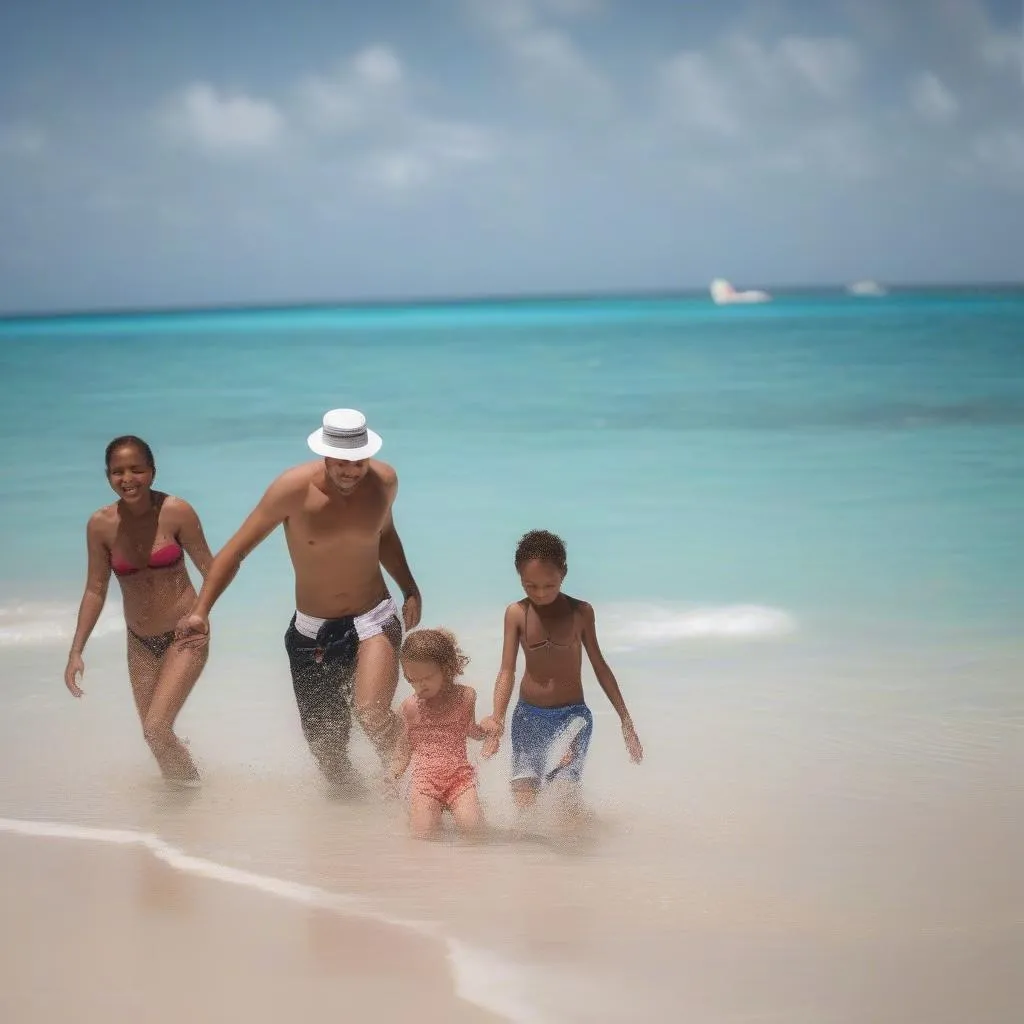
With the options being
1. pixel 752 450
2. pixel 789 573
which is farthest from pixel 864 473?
pixel 789 573

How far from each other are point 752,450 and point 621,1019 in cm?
1155

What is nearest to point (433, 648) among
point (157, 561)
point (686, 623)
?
point (157, 561)

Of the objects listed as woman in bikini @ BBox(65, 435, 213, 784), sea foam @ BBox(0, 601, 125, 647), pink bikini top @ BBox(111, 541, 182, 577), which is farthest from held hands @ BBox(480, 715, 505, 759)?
sea foam @ BBox(0, 601, 125, 647)

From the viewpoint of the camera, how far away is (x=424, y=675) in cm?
402

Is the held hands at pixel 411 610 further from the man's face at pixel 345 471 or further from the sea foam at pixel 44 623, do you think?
the sea foam at pixel 44 623

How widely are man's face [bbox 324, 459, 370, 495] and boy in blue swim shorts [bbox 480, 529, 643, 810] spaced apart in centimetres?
53

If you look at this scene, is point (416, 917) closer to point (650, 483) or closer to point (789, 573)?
point (789, 573)

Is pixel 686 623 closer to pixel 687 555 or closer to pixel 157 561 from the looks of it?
pixel 687 555

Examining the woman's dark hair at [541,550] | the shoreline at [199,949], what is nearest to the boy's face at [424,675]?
the woman's dark hair at [541,550]

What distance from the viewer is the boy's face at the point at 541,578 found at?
397 centimetres

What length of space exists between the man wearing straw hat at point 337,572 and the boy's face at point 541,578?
0.58 meters

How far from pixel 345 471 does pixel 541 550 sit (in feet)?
2.19

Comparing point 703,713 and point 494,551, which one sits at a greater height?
point 494,551

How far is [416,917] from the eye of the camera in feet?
12.1
